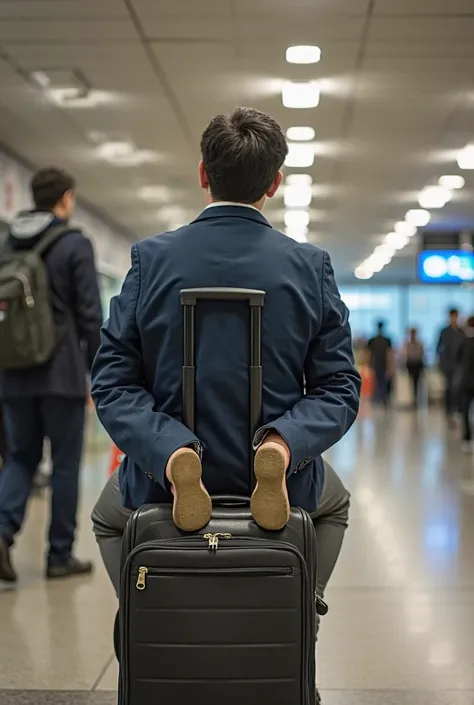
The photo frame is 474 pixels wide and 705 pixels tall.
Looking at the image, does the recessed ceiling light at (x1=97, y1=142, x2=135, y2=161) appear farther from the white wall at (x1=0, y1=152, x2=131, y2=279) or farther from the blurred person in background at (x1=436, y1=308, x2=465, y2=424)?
the blurred person in background at (x1=436, y1=308, x2=465, y2=424)

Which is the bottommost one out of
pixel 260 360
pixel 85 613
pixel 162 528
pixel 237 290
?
pixel 85 613

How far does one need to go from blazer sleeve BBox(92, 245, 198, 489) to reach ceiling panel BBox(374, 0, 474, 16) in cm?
423

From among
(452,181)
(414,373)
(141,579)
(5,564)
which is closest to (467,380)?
(452,181)

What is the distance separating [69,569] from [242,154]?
272cm

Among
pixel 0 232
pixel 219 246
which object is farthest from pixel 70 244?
pixel 0 232

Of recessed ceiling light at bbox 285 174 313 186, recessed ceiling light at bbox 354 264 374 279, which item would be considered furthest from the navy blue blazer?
recessed ceiling light at bbox 354 264 374 279

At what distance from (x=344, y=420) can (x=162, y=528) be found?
464mm

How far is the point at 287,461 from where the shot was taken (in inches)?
77.2

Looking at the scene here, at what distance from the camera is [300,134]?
370 inches

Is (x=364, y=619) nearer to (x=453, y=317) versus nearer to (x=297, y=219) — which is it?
(x=297, y=219)

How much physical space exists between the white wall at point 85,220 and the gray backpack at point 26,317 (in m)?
5.75

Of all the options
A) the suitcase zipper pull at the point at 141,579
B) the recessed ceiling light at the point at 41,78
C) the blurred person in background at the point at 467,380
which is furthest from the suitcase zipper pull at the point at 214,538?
the blurred person in background at the point at 467,380

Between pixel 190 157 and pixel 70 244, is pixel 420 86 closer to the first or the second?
pixel 190 157

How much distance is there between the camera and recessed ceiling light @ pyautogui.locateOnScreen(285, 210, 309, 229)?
14.8 m
